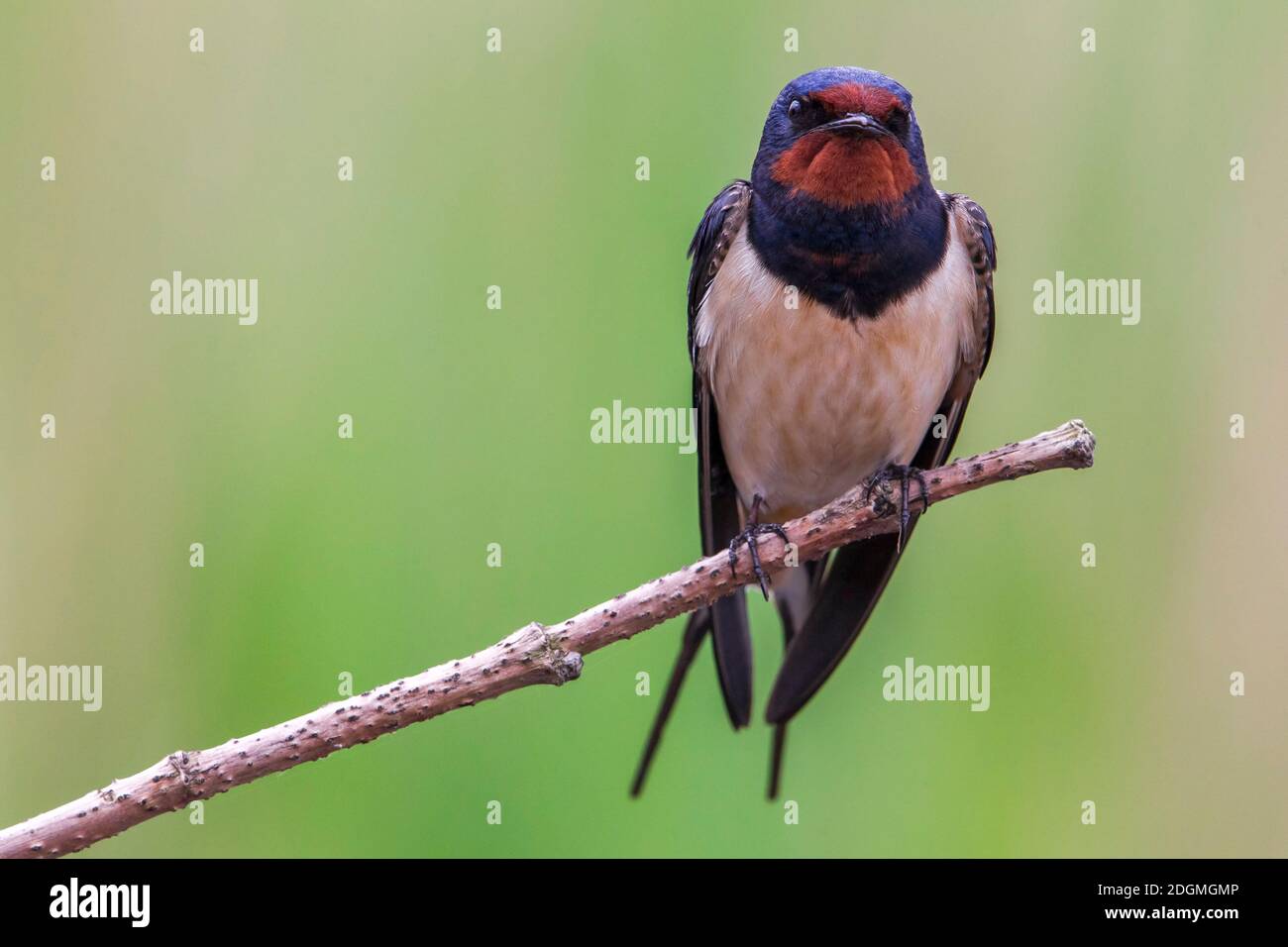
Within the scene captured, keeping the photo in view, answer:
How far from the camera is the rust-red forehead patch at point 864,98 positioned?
1.63m

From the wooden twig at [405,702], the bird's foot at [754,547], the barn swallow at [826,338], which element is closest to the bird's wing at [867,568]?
the barn swallow at [826,338]

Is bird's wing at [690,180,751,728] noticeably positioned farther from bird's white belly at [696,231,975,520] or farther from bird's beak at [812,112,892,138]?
bird's beak at [812,112,892,138]

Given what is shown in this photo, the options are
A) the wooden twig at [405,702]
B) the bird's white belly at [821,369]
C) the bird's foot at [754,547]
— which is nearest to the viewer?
the wooden twig at [405,702]

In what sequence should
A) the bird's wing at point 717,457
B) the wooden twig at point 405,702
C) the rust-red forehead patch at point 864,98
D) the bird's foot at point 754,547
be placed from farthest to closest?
the bird's wing at point 717,457, the rust-red forehead patch at point 864,98, the bird's foot at point 754,547, the wooden twig at point 405,702

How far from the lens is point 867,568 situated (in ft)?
6.46

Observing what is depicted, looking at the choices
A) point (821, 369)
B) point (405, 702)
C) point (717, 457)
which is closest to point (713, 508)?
point (717, 457)

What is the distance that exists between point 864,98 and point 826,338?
1.06ft

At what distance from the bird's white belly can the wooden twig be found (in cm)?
34

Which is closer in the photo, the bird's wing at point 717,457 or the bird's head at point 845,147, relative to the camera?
the bird's head at point 845,147

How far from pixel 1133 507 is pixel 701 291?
0.94m

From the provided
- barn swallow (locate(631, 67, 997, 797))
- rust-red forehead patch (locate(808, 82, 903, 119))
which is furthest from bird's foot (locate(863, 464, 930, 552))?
rust-red forehead patch (locate(808, 82, 903, 119))

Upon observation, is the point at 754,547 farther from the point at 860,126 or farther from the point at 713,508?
the point at 860,126

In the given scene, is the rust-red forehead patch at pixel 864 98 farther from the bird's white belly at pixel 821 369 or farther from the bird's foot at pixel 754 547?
the bird's foot at pixel 754 547

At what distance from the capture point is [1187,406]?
7.48ft
